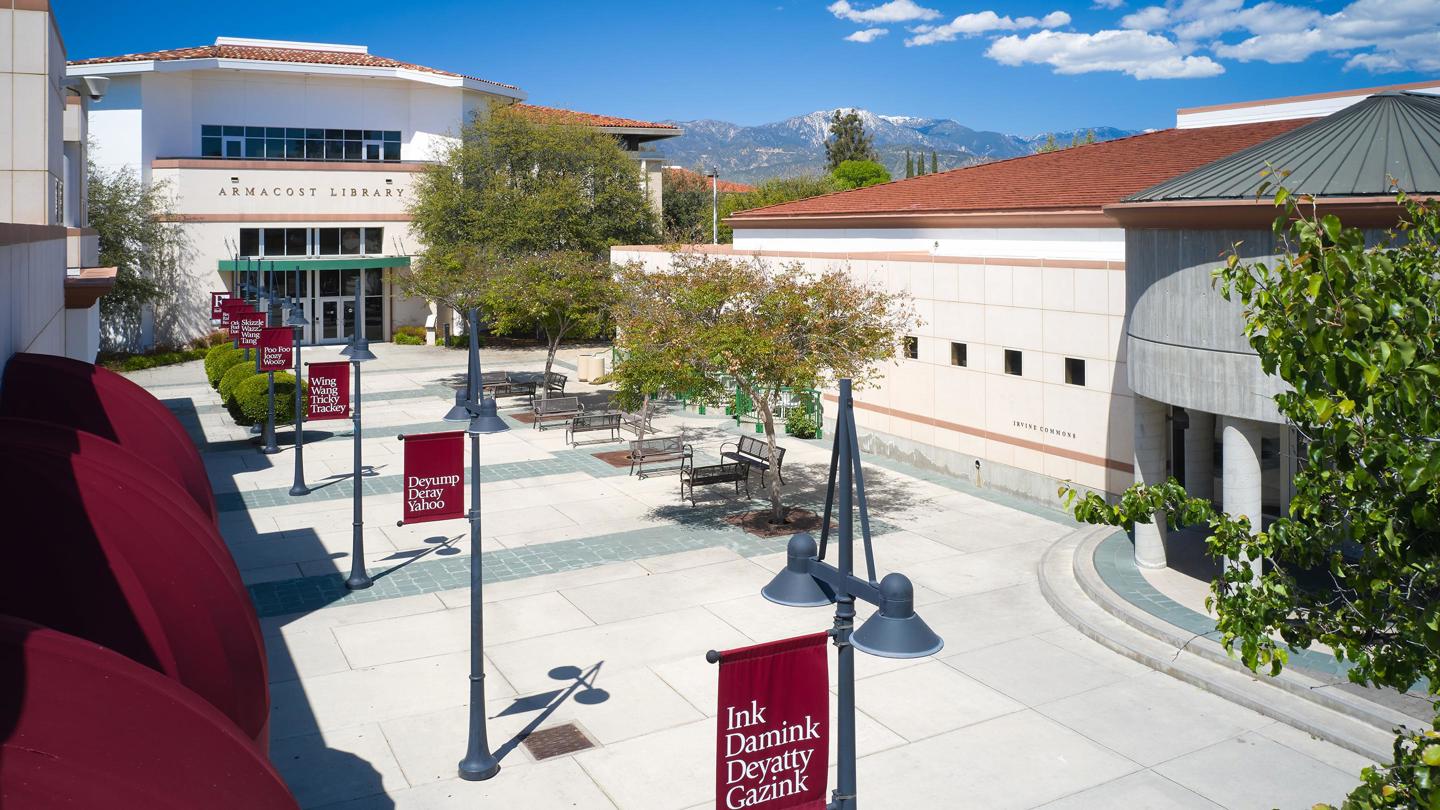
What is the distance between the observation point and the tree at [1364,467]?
4855 mm

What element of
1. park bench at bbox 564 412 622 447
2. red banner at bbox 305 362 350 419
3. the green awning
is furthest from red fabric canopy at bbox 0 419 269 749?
the green awning

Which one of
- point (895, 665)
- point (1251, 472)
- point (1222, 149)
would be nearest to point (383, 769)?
point (895, 665)

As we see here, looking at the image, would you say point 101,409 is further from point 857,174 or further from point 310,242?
point 857,174

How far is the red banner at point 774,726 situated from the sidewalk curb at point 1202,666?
6.73 m

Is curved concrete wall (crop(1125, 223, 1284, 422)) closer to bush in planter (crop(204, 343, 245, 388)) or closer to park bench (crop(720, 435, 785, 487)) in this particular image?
park bench (crop(720, 435, 785, 487))

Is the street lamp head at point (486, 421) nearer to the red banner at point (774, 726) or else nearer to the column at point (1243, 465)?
the red banner at point (774, 726)

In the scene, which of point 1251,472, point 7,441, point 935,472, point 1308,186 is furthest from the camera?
point 935,472

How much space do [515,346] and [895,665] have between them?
39272mm

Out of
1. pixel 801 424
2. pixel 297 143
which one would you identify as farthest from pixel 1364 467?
pixel 297 143

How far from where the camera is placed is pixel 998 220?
73.9 feet

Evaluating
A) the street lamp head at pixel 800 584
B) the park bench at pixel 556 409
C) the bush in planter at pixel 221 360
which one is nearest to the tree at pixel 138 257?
the bush in planter at pixel 221 360

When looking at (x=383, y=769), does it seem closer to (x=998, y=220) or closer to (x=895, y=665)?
(x=895, y=665)

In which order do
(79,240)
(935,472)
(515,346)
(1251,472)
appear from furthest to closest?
(515,346) < (935,472) < (79,240) < (1251,472)

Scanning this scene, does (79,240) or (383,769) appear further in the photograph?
(79,240)
